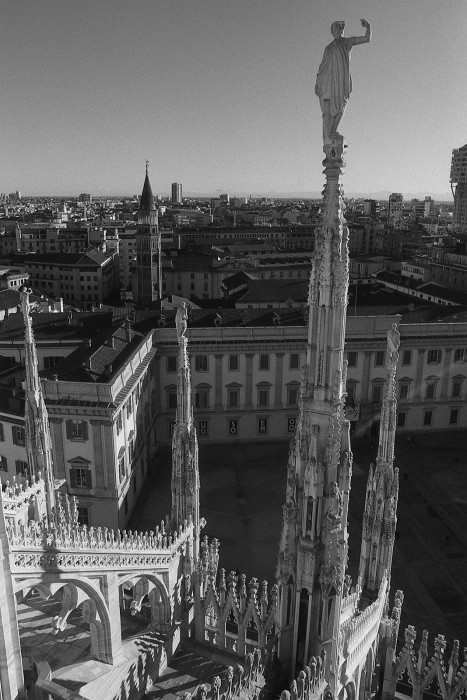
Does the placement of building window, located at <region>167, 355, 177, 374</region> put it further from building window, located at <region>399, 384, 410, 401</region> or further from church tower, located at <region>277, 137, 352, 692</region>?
church tower, located at <region>277, 137, 352, 692</region>

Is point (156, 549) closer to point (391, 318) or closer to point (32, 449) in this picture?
point (32, 449)

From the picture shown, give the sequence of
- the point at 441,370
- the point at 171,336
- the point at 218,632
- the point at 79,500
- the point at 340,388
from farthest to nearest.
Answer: the point at 441,370 → the point at 171,336 → the point at 79,500 → the point at 218,632 → the point at 340,388

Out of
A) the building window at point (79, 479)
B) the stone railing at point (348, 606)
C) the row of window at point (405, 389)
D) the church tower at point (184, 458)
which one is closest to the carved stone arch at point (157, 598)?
the church tower at point (184, 458)

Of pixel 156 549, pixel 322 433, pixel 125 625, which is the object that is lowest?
pixel 125 625

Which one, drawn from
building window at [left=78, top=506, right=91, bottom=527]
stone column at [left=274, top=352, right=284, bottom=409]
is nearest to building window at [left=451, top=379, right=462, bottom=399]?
stone column at [left=274, top=352, right=284, bottom=409]

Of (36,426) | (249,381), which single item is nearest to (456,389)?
(249,381)

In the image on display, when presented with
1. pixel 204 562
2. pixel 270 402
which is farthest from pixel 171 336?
pixel 204 562
